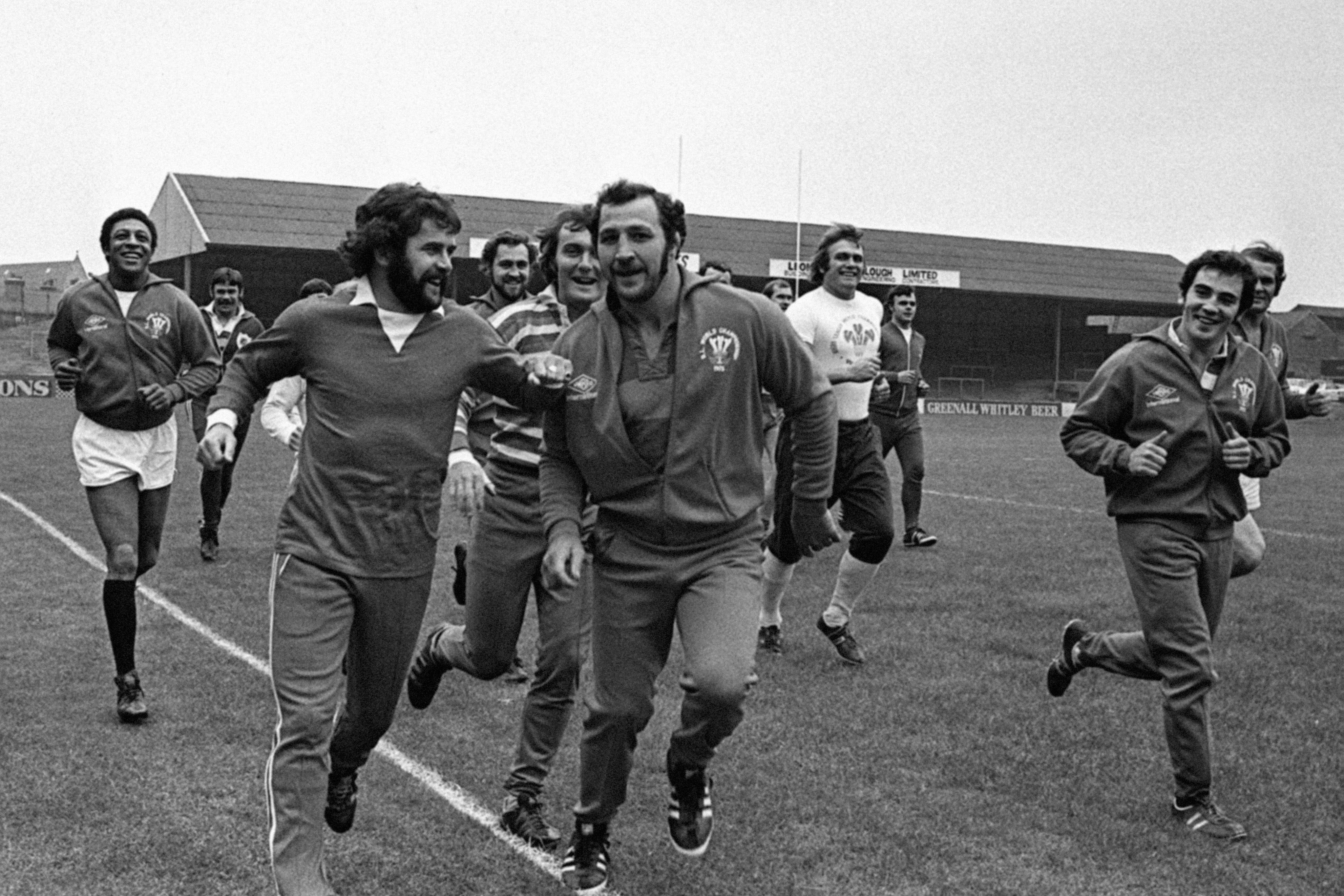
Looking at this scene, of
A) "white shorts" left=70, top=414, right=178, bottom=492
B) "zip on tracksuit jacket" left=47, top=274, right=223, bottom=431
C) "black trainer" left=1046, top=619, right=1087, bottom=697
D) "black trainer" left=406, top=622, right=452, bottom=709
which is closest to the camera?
"black trainer" left=406, top=622, right=452, bottom=709

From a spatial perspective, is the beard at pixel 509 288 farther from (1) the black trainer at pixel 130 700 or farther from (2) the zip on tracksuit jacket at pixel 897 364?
(2) the zip on tracksuit jacket at pixel 897 364

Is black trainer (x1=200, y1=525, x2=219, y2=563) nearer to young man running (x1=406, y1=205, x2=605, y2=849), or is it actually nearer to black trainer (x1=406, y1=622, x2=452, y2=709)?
black trainer (x1=406, y1=622, x2=452, y2=709)

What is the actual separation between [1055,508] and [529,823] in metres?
12.7

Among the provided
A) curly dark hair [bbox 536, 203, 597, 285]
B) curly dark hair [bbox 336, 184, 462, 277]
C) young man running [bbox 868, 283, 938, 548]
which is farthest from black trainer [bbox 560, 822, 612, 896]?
young man running [bbox 868, 283, 938, 548]

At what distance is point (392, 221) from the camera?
4707 mm

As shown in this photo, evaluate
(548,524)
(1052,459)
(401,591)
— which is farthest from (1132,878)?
(1052,459)

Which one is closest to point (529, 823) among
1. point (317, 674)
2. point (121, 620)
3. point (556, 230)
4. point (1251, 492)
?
point (317, 674)

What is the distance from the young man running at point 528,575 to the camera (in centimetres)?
540

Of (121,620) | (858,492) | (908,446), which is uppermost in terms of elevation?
(858,492)

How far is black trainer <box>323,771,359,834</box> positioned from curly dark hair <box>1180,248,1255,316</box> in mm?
3636

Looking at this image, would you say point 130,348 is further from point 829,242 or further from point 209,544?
point 209,544

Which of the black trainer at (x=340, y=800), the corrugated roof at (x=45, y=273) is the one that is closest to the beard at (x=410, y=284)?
the black trainer at (x=340, y=800)

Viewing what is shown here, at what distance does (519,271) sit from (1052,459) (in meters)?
20.1

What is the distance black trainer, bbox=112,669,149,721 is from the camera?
6816 millimetres
